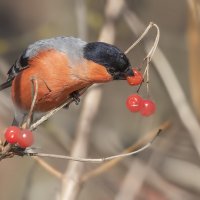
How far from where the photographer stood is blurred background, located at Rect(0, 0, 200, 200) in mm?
3678

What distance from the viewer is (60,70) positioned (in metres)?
3.90

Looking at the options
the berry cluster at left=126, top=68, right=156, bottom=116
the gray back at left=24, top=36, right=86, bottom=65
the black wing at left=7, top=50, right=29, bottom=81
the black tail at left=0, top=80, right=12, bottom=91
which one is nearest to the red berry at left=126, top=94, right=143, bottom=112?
the berry cluster at left=126, top=68, right=156, bottom=116

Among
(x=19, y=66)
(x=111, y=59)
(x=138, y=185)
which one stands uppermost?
(x=19, y=66)

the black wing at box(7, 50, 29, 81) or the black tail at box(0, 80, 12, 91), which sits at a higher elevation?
the black wing at box(7, 50, 29, 81)

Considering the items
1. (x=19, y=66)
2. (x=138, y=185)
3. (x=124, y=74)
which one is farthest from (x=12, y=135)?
(x=19, y=66)

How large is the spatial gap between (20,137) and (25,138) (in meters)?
0.02

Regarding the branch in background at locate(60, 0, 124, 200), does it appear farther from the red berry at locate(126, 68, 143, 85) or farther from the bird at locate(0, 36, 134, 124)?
the red berry at locate(126, 68, 143, 85)

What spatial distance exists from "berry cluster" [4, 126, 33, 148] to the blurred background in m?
0.57

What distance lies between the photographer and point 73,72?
3826 millimetres

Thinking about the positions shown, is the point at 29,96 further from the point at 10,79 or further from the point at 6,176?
the point at 6,176

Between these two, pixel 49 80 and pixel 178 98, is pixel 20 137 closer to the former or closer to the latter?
pixel 178 98

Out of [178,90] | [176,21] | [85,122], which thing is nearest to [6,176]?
[176,21]

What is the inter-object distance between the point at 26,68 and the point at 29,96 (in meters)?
0.20

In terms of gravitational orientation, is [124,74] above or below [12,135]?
above
